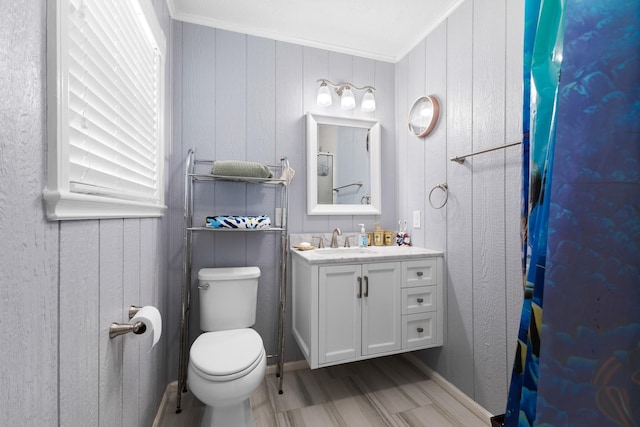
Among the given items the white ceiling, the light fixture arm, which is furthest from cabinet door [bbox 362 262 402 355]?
the white ceiling

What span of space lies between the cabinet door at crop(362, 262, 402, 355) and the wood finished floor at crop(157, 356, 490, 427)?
0.30m

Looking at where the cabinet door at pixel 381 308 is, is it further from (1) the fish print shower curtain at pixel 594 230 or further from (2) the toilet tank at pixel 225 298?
(1) the fish print shower curtain at pixel 594 230

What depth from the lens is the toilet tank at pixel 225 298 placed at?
169cm

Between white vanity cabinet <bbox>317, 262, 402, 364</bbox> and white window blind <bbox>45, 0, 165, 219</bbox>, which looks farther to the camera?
white vanity cabinet <bbox>317, 262, 402, 364</bbox>

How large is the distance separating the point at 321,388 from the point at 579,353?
1567mm

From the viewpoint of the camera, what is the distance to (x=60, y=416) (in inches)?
25.3

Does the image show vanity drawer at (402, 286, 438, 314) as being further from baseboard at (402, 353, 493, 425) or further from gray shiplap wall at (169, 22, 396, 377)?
gray shiplap wall at (169, 22, 396, 377)

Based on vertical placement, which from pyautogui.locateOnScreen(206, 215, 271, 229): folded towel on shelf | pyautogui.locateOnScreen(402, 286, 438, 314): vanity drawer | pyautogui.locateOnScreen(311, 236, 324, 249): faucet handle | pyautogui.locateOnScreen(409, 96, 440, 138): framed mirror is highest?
pyautogui.locateOnScreen(409, 96, 440, 138): framed mirror

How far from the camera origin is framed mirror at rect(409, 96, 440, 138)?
190cm

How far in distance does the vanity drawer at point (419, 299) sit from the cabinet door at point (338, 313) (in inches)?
12.6

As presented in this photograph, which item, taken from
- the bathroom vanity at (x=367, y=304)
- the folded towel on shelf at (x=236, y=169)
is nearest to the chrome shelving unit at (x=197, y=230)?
the folded towel on shelf at (x=236, y=169)

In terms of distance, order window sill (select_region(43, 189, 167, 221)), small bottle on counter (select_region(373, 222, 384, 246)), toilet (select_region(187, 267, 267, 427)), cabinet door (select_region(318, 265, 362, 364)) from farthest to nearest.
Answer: small bottle on counter (select_region(373, 222, 384, 246)) < cabinet door (select_region(318, 265, 362, 364)) < toilet (select_region(187, 267, 267, 427)) < window sill (select_region(43, 189, 167, 221))

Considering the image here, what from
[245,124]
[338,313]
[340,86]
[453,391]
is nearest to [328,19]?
[340,86]

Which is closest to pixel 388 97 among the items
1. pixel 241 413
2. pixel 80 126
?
pixel 80 126
